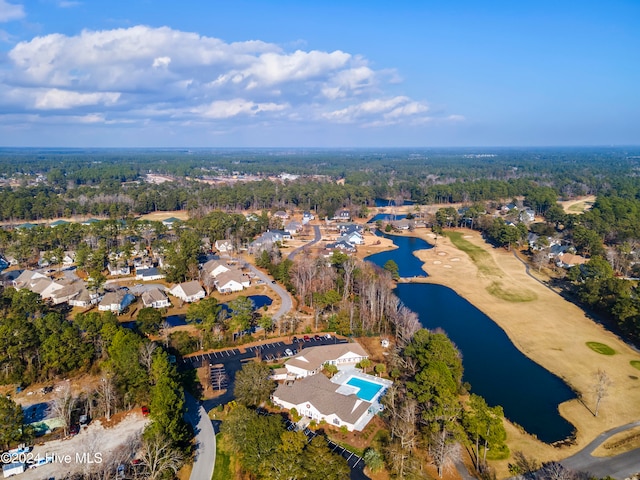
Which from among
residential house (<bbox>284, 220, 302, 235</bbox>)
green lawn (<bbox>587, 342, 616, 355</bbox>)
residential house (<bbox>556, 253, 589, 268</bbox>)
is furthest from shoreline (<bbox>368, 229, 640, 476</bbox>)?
residential house (<bbox>284, 220, 302, 235</bbox>)

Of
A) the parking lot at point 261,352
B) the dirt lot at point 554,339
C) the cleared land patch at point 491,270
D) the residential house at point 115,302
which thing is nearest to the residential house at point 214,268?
the residential house at point 115,302

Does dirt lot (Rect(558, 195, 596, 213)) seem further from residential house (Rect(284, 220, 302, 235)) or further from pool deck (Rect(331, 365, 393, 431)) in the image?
pool deck (Rect(331, 365, 393, 431))

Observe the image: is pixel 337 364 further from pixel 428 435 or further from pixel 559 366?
pixel 559 366

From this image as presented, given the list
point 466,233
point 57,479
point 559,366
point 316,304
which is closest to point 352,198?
point 466,233

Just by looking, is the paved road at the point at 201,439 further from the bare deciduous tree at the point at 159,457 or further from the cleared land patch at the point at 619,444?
the cleared land patch at the point at 619,444

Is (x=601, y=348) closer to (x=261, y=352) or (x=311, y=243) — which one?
(x=261, y=352)
